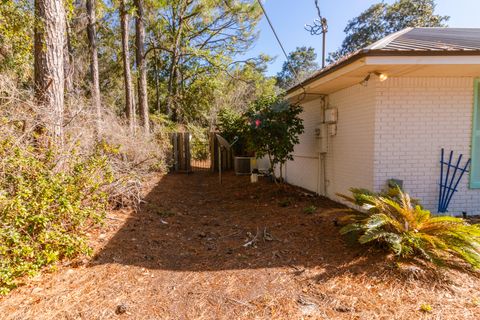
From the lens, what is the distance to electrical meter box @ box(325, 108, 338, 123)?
5.69 meters

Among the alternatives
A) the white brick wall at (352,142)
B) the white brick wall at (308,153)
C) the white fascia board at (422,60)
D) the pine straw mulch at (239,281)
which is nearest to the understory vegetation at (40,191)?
the pine straw mulch at (239,281)

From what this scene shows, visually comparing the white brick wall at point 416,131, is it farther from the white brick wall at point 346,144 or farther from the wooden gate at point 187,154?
the wooden gate at point 187,154

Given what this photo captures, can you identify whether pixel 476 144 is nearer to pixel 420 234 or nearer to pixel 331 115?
pixel 331 115

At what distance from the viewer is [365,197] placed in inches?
132

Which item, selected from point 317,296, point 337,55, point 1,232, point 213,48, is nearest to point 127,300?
point 1,232

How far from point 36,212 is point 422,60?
4.83 metres

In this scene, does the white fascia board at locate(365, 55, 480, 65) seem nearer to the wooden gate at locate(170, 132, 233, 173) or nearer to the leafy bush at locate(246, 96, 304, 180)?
the leafy bush at locate(246, 96, 304, 180)

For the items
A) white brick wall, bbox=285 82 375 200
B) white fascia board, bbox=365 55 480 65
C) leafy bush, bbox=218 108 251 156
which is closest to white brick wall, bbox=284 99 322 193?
white brick wall, bbox=285 82 375 200

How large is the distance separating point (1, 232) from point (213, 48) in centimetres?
1787

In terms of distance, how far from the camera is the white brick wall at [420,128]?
173 inches

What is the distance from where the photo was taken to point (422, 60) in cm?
362

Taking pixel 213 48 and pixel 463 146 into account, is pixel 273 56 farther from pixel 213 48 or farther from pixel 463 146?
pixel 463 146

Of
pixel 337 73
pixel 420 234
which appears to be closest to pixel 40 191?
pixel 420 234

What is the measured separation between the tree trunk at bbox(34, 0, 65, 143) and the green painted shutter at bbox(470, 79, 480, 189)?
21.1 ft
